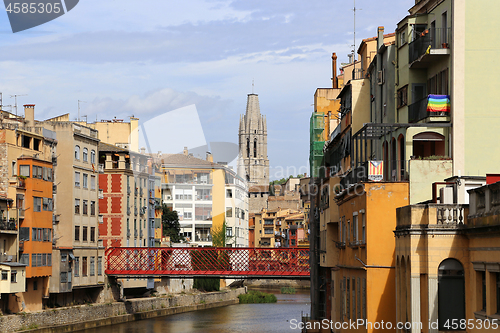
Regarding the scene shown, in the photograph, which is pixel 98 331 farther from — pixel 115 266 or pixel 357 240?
pixel 357 240

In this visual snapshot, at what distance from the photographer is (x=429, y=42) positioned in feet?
101

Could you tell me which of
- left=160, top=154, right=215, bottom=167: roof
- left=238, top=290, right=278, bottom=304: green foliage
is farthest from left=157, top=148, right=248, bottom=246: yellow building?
left=238, top=290, right=278, bottom=304: green foliage

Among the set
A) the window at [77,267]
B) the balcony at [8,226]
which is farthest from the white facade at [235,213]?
the balcony at [8,226]

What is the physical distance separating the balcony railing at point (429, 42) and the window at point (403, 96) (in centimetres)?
132

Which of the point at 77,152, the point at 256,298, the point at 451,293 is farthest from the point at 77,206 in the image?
the point at 256,298

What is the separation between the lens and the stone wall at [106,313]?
51500 millimetres

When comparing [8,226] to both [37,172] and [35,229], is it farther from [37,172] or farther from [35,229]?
[37,172]

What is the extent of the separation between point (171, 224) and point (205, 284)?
63.9 feet

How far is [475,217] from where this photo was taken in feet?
68.4

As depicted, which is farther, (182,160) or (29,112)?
(182,160)

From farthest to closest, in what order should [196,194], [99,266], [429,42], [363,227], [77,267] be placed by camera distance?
[196,194], [99,266], [77,267], [429,42], [363,227]

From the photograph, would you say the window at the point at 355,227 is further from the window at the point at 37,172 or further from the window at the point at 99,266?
the window at the point at 99,266

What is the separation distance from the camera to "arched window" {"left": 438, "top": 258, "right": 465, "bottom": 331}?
71.7 ft

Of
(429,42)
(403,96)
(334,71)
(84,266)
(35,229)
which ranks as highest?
(334,71)
